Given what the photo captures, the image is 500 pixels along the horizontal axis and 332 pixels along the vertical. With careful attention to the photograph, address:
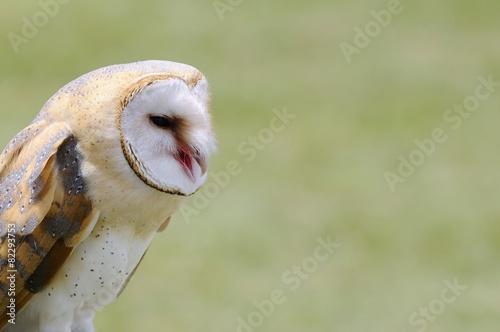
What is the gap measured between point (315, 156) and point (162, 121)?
4.40 m

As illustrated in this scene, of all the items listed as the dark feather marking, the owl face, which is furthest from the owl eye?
the dark feather marking

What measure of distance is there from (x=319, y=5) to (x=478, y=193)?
279cm

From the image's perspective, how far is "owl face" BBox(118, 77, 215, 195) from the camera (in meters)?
2.63

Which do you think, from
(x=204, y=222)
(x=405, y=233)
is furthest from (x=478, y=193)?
(x=204, y=222)

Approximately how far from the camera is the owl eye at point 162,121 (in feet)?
8.82

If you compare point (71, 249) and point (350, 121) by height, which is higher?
point (71, 249)

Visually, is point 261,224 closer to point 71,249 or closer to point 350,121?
point 350,121

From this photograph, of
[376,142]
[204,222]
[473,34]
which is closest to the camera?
[204,222]

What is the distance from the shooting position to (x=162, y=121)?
2.70 meters

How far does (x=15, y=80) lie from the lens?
802 centimetres

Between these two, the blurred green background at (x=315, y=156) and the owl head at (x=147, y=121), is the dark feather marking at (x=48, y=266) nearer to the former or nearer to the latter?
the owl head at (x=147, y=121)

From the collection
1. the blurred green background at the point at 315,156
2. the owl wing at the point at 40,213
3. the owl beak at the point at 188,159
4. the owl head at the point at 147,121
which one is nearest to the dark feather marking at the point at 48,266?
the owl wing at the point at 40,213

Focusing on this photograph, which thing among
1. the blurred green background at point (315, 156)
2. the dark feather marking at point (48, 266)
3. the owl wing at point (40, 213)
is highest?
the owl wing at point (40, 213)

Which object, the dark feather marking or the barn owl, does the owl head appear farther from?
the dark feather marking
